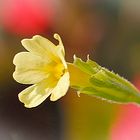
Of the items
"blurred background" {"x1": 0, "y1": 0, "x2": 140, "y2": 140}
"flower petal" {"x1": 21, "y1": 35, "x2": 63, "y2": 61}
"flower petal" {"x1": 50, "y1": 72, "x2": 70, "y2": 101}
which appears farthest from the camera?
"blurred background" {"x1": 0, "y1": 0, "x2": 140, "y2": 140}

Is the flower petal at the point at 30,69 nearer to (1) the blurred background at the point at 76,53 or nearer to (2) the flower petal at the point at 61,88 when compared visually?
(2) the flower petal at the point at 61,88

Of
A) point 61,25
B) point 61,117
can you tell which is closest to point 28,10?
point 61,25

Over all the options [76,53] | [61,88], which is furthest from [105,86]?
[76,53]

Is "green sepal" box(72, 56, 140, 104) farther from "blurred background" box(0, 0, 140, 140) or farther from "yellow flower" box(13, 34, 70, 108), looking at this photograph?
"blurred background" box(0, 0, 140, 140)

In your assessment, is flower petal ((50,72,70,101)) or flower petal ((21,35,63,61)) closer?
flower petal ((50,72,70,101))

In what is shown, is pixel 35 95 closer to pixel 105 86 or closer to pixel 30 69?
pixel 30 69

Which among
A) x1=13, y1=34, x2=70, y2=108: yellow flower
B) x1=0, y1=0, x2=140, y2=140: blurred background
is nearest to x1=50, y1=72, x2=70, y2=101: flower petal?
x1=13, y1=34, x2=70, y2=108: yellow flower

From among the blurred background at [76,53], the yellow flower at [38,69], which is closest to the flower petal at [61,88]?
the yellow flower at [38,69]
